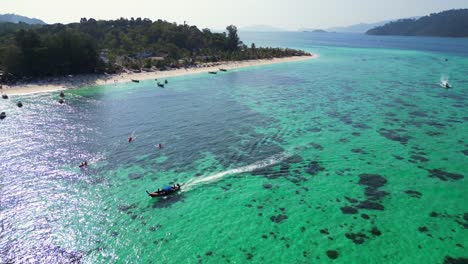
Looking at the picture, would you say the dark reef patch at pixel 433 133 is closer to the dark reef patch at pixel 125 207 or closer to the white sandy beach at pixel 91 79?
the dark reef patch at pixel 125 207

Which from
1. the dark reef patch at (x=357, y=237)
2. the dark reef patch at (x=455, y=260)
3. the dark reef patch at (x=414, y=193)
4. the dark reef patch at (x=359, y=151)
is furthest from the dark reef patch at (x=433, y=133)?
the dark reef patch at (x=357, y=237)

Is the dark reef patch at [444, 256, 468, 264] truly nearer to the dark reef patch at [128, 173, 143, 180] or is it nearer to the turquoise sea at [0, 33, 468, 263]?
the turquoise sea at [0, 33, 468, 263]

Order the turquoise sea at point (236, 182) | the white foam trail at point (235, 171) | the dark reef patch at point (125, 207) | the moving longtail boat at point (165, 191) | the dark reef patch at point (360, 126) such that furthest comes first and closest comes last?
the dark reef patch at point (360, 126), the white foam trail at point (235, 171), the moving longtail boat at point (165, 191), the dark reef patch at point (125, 207), the turquoise sea at point (236, 182)

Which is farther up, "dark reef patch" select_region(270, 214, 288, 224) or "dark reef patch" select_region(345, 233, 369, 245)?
"dark reef patch" select_region(270, 214, 288, 224)

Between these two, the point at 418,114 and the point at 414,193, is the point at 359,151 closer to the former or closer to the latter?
the point at 414,193

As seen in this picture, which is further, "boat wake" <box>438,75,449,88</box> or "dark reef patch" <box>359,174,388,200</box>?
"boat wake" <box>438,75,449,88</box>

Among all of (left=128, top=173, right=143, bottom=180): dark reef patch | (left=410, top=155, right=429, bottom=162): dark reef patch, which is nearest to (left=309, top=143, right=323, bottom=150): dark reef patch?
(left=410, top=155, right=429, bottom=162): dark reef patch
